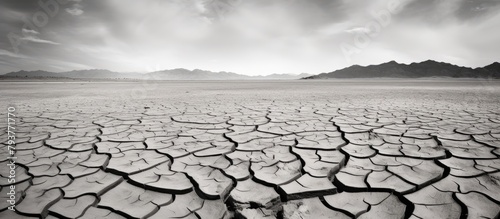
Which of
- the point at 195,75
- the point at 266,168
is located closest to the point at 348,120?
the point at 266,168

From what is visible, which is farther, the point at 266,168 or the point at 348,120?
the point at 348,120

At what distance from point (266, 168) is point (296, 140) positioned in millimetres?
745

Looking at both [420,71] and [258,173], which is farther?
[420,71]

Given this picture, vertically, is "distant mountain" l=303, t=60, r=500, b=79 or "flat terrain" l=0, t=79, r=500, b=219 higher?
"distant mountain" l=303, t=60, r=500, b=79

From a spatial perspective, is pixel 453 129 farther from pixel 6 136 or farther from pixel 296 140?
pixel 6 136

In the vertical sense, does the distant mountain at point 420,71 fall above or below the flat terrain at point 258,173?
above

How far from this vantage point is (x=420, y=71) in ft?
208

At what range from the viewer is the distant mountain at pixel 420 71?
181 ft

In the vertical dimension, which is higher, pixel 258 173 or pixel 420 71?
pixel 420 71

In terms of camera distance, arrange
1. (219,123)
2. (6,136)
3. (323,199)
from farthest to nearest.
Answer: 1. (219,123)
2. (6,136)
3. (323,199)

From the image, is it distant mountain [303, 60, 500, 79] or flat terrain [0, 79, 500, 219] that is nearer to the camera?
flat terrain [0, 79, 500, 219]

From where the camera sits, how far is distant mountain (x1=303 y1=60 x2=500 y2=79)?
55266 millimetres

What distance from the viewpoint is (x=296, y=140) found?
7.33 ft

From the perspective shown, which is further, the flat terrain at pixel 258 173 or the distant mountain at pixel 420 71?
the distant mountain at pixel 420 71
